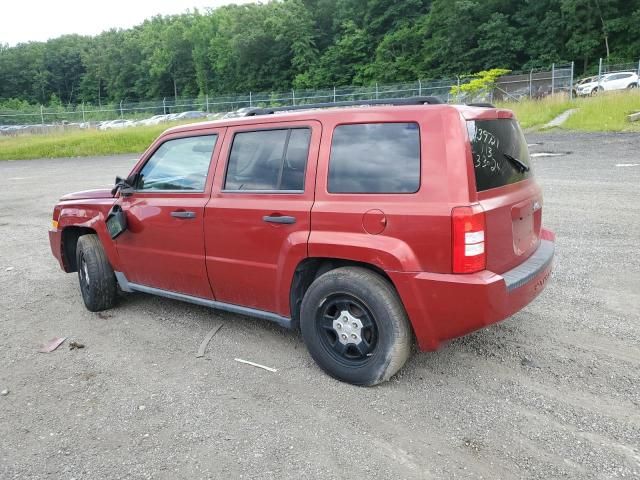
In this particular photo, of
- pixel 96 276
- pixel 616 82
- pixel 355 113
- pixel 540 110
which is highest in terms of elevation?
pixel 616 82

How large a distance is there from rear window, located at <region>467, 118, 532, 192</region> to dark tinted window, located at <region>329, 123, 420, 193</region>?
0.36 m

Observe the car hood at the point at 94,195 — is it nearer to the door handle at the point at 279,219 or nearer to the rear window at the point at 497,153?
the door handle at the point at 279,219

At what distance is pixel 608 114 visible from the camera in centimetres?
1914

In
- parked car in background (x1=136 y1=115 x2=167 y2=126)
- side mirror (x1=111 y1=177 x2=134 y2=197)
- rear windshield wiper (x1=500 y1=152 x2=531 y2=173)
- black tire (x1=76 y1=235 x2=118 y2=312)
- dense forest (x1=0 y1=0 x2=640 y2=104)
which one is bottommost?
black tire (x1=76 y1=235 x2=118 y2=312)

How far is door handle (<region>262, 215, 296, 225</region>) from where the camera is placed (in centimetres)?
362

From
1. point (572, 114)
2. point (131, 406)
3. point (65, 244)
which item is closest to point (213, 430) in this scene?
point (131, 406)

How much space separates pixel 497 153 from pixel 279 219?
1.49 metres

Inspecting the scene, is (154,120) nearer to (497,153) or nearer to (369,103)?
(369,103)

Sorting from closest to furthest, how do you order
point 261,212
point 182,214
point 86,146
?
point 261,212
point 182,214
point 86,146

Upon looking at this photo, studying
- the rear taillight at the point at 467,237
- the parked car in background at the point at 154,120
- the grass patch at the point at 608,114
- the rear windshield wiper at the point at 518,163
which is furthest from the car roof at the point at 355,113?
the parked car in background at the point at 154,120

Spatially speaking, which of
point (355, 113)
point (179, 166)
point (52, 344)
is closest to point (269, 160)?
point (355, 113)

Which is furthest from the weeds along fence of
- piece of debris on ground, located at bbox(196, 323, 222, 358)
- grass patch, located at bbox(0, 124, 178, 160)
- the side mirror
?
piece of debris on ground, located at bbox(196, 323, 222, 358)

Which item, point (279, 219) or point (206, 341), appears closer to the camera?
point (279, 219)

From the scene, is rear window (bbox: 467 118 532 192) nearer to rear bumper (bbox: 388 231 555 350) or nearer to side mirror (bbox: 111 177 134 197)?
rear bumper (bbox: 388 231 555 350)
